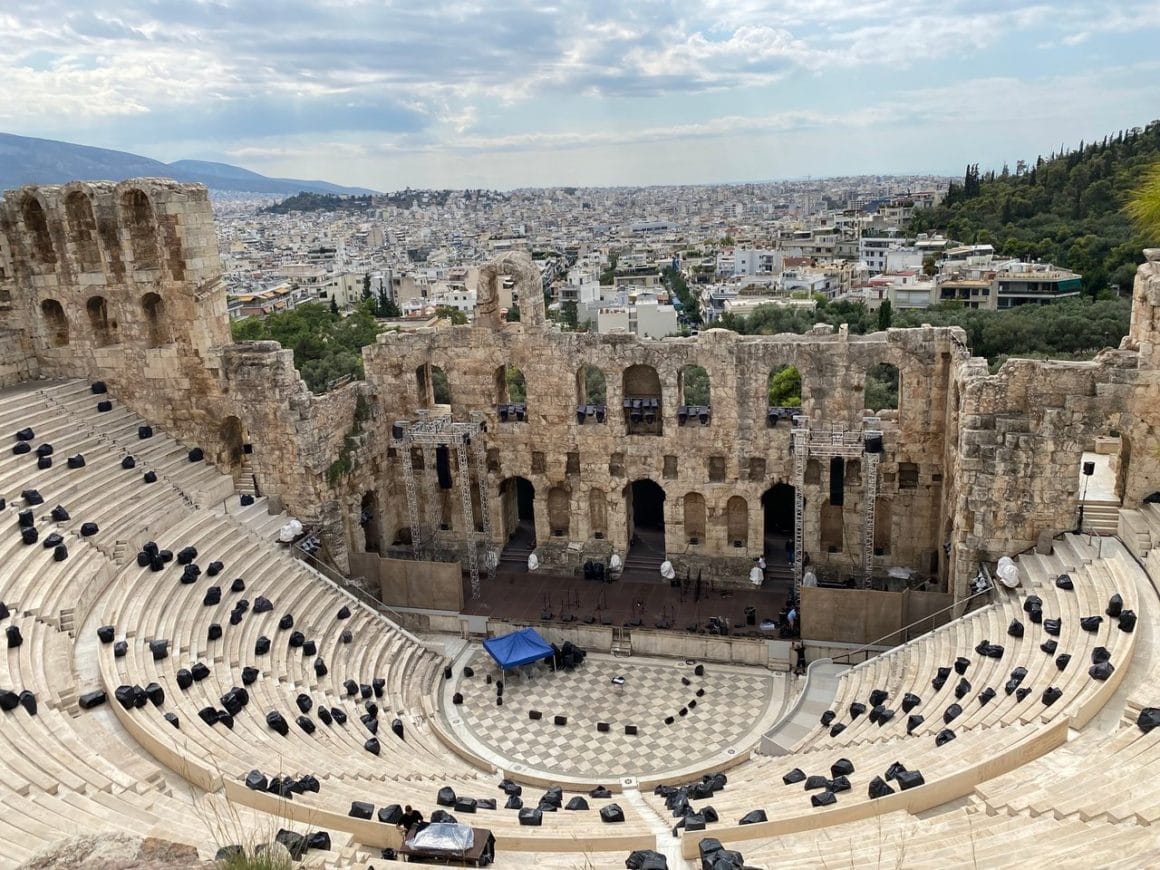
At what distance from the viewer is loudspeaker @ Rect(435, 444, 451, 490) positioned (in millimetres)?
34250

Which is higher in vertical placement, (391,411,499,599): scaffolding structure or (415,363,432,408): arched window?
(415,363,432,408): arched window

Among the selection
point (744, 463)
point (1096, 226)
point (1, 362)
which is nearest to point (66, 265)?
point (1, 362)

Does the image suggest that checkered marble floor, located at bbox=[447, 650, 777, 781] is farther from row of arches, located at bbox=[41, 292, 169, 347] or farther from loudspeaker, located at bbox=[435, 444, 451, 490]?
row of arches, located at bbox=[41, 292, 169, 347]

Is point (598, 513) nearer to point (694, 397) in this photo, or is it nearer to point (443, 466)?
point (443, 466)

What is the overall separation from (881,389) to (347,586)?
90.5 ft

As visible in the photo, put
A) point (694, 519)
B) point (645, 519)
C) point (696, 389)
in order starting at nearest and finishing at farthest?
point (694, 519)
point (645, 519)
point (696, 389)

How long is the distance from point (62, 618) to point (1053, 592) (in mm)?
24668

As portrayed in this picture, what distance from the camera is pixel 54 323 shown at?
31.3 meters

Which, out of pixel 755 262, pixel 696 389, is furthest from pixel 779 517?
pixel 755 262

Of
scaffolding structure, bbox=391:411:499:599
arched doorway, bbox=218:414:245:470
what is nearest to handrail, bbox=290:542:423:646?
scaffolding structure, bbox=391:411:499:599

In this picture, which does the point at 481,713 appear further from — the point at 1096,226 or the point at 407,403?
the point at 1096,226

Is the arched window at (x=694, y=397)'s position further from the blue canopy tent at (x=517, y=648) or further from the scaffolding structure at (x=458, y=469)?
the blue canopy tent at (x=517, y=648)

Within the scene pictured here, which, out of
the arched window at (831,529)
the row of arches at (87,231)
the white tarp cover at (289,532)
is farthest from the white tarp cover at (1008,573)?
the row of arches at (87,231)

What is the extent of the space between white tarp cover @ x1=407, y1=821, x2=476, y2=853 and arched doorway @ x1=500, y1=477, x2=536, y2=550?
19210 millimetres
